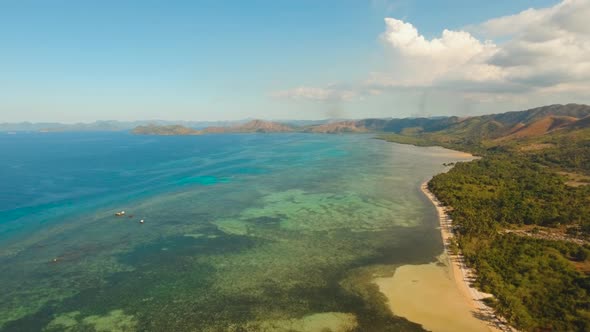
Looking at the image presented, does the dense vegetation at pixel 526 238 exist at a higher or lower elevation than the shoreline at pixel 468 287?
higher

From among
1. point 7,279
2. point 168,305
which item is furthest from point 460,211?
point 7,279

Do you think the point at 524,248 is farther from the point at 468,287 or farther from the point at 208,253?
the point at 208,253

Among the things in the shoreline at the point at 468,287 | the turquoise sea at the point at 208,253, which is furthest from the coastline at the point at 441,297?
the turquoise sea at the point at 208,253

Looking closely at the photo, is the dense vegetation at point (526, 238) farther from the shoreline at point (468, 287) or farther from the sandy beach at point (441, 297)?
the sandy beach at point (441, 297)

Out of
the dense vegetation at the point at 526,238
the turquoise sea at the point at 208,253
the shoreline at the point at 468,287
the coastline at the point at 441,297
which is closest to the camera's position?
the shoreline at the point at 468,287

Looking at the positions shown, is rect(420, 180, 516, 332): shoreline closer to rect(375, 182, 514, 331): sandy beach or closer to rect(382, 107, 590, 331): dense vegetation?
rect(375, 182, 514, 331): sandy beach

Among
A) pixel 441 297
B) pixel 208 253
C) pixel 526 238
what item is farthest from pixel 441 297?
pixel 208 253

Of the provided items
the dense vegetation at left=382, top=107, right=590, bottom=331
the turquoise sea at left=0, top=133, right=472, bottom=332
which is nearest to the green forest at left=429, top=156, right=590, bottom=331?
the dense vegetation at left=382, top=107, right=590, bottom=331
